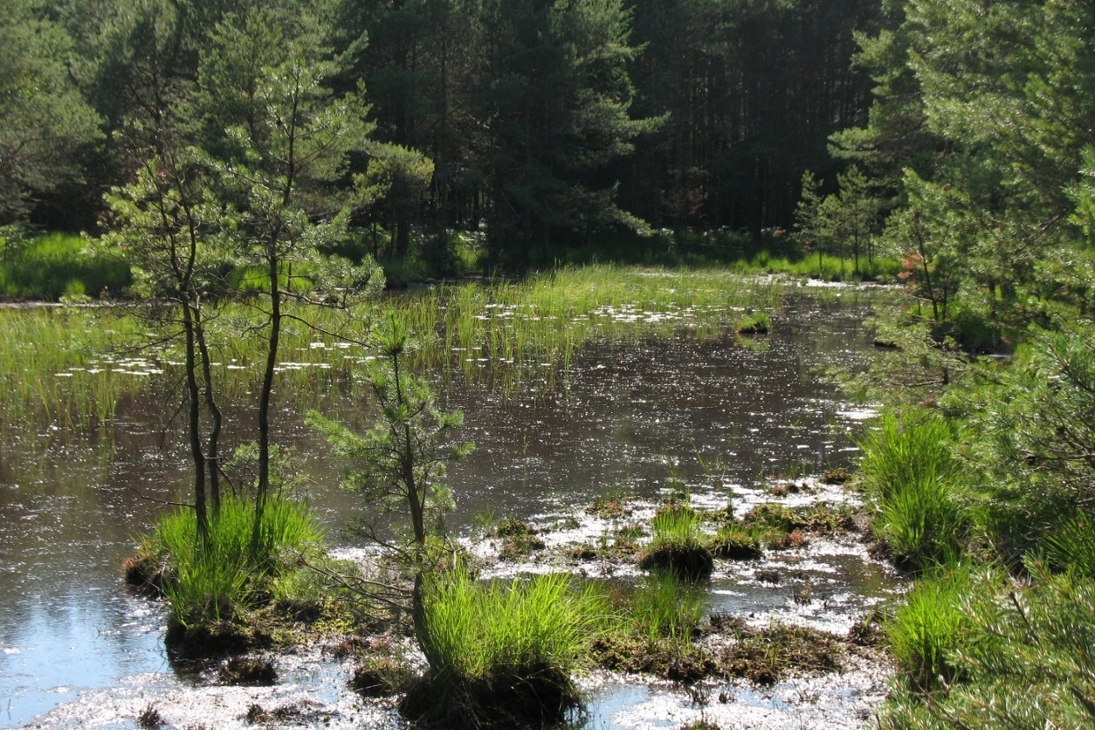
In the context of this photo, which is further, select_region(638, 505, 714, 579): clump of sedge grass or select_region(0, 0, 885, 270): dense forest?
select_region(0, 0, 885, 270): dense forest

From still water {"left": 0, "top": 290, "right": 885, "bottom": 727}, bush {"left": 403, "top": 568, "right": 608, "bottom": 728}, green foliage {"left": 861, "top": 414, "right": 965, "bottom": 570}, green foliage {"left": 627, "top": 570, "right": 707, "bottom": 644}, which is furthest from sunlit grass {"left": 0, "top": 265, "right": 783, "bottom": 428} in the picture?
green foliage {"left": 861, "top": 414, "right": 965, "bottom": 570}

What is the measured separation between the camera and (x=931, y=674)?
4.72m

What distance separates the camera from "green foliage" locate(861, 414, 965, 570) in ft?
22.1

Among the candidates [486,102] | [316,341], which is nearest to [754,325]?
[316,341]

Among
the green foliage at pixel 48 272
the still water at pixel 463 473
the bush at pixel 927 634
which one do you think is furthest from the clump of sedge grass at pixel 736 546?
the green foliage at pixel 48 272

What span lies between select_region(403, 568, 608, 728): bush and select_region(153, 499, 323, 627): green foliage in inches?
44.7

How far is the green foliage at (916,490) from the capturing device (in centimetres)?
672

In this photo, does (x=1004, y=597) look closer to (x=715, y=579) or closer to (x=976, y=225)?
(x=715, y=579)

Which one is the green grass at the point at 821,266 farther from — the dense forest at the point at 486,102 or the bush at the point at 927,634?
the bush at the point at 927,634

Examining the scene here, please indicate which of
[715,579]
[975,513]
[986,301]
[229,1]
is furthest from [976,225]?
[229,1]

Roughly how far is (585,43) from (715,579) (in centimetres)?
3373

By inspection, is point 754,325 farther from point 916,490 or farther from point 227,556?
point 227,556

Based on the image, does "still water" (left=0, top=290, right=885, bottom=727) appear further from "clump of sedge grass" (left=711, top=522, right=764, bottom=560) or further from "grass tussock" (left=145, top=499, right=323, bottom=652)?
"clump of sedge grass" (left=711, top=522, right=764, bottom=560)

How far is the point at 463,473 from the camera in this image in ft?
31.0
